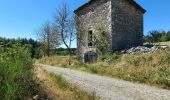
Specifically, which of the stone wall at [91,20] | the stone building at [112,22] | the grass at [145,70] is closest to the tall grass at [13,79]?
the grass at [145,70]

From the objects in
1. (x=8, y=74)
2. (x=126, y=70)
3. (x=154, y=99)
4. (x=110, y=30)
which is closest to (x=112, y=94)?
(x=154, y=99)

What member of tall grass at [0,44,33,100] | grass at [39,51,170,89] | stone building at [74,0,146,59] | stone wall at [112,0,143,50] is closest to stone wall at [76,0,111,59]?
stone building at [74,0,146,59]

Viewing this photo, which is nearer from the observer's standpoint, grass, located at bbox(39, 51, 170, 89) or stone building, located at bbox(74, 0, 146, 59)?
grass, located at bbox(39, 51, 170, 89)

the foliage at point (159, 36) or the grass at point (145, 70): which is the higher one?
the foliage at point (159, 36)

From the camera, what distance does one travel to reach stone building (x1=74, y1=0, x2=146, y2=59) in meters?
29.2

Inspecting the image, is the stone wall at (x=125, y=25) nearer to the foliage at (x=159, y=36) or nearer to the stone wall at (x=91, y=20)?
the stone wall at (x=91, y=20)

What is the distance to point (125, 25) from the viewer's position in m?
30.3

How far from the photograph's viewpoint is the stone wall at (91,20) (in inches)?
1163

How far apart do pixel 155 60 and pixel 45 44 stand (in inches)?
1503

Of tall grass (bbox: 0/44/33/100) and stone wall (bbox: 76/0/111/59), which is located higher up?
stone wall (bbox: 76/0/111/59)

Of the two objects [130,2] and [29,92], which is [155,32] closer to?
[130,2]

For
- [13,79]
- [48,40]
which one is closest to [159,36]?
[48,40]

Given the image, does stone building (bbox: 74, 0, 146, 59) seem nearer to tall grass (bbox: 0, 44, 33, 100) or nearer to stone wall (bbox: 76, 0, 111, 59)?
stone wall (bbox: 76, 0, 111, 59)

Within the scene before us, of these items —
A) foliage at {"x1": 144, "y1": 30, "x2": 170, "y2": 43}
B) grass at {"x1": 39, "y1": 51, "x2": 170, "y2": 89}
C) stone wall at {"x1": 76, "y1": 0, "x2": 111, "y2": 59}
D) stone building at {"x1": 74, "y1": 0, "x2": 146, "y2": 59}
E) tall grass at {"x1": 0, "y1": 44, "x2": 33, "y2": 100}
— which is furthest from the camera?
foliage at {"x1": 144, "y1": 30, "x2": 170, "y2": 43}
